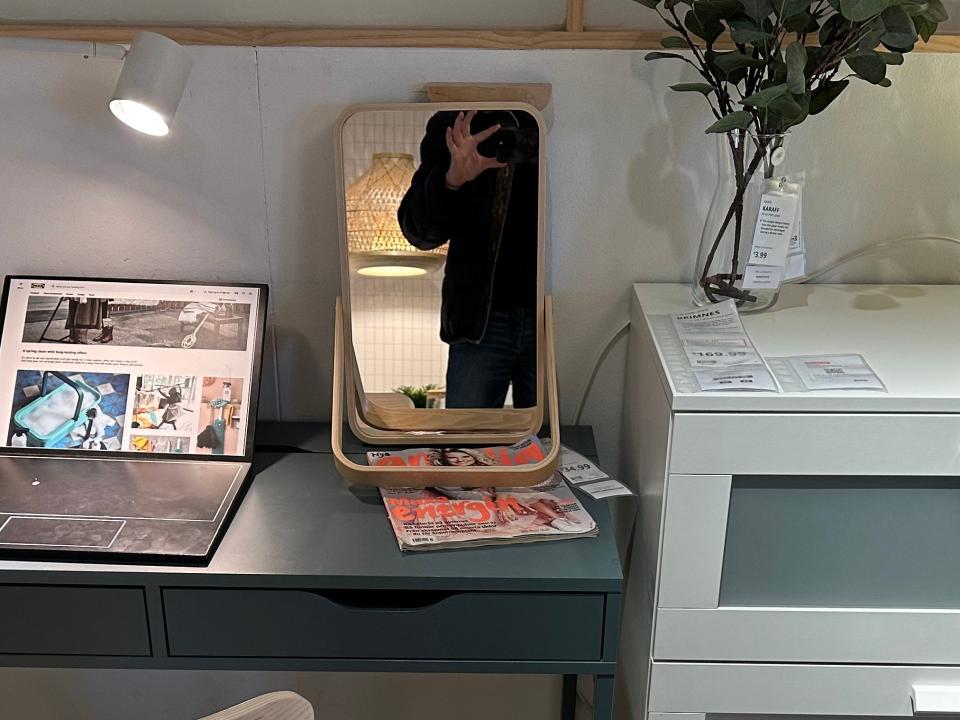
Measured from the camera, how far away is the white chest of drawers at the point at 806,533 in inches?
40.7

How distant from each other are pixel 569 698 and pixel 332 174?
0.98 meters

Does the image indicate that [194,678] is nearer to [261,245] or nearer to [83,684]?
[83,684]

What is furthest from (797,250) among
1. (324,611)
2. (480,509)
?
(324,611)

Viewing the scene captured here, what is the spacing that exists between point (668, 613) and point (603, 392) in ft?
1.42

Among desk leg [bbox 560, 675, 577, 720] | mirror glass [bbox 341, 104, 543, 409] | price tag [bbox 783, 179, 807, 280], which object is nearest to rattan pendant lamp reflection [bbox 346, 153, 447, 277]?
mirror glass [bbox 341, 104, 543, 409]

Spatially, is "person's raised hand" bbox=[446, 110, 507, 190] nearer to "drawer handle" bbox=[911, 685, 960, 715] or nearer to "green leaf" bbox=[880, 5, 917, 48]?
"green leaf" bbox=[880, 5, 917, 48]

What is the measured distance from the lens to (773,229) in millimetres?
1160

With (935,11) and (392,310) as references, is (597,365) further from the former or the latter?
(935,11)

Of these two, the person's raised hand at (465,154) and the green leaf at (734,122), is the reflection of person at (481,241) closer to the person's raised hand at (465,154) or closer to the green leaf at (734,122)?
the person's raised hand at (465,154)

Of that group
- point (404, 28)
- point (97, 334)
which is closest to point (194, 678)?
point (97, 334)

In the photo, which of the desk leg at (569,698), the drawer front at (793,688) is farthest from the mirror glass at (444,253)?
the desk leg at (569,698)

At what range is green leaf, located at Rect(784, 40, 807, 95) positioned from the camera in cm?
103

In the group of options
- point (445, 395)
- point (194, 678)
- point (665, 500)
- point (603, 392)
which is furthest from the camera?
point (194, 678)

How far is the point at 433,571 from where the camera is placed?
1.08 meters
